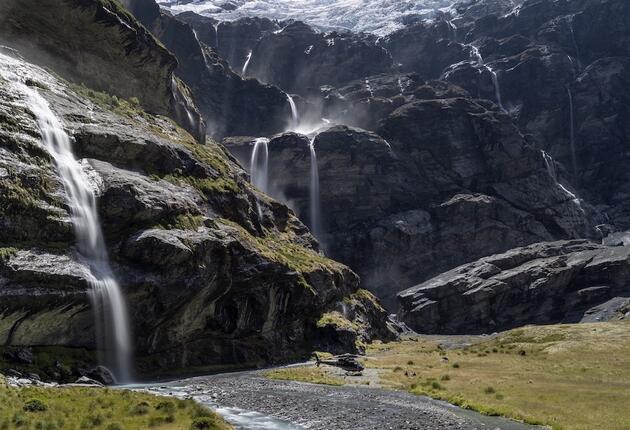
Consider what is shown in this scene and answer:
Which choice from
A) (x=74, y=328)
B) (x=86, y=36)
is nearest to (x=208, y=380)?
(x=74, y=328)

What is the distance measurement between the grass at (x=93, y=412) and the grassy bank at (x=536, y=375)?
2284 centimetres

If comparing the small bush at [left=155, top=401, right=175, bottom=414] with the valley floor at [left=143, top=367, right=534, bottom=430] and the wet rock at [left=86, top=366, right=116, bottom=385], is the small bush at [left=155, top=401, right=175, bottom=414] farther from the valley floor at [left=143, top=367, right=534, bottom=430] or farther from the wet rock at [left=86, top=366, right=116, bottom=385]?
the wet rock at [left=86, top=366, right=116, bottom=385]

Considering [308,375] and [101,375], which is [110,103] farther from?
[308,375]

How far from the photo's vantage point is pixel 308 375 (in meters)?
72.6

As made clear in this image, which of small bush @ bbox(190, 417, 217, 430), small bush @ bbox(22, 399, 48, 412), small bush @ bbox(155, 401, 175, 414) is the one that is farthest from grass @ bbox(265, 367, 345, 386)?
small bush @ bbox(22, 399, 48, 412)

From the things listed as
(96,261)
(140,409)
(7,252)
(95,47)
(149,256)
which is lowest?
(140,409)

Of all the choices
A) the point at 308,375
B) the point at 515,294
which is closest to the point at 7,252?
the point at 308,375

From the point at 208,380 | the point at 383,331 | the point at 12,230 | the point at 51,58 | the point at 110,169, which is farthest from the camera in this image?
the point at 383,331

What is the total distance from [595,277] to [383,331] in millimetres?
71733

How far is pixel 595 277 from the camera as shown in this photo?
169 metres

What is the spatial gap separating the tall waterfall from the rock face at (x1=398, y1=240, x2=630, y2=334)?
119 metres

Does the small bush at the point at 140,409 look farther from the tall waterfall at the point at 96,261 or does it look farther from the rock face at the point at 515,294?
the rock face at the point at 515,294

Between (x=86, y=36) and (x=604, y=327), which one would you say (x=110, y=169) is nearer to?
(x=86, y=36)

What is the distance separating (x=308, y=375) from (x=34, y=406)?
41.3 metres
